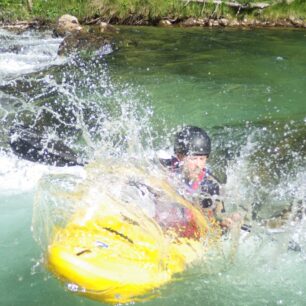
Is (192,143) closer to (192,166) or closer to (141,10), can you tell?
(192,166)

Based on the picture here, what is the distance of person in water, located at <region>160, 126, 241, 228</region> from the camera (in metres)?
4.44

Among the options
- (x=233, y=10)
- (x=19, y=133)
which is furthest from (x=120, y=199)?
(x=233, y=10)

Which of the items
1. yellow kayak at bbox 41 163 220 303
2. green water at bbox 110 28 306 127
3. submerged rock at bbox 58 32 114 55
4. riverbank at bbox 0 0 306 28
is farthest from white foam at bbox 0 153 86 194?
riverbank at bbox 0 0 306 28

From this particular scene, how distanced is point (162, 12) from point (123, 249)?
1466 centimetres

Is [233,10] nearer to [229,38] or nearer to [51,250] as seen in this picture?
[229,38]

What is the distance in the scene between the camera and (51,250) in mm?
3744

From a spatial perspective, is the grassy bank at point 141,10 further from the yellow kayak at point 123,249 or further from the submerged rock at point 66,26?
the yellow kayak at point 123,249

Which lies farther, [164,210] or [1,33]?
[1,33]

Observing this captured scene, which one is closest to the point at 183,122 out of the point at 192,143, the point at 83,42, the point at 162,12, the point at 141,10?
the point at 192,143

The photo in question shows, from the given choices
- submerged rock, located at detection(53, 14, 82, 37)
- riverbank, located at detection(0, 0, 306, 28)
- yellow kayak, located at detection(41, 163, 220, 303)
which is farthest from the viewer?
riverbank, located at detection(0, 0, 306, 28)

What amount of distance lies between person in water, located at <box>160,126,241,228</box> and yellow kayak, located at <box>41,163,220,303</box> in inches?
6.6

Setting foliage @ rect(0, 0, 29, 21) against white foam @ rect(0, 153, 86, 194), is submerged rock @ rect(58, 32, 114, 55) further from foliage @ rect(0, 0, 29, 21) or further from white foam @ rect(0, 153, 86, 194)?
white foam @ rect(0, 153, 86, 194)

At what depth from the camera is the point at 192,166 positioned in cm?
448

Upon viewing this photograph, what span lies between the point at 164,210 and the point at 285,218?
1604 mm
